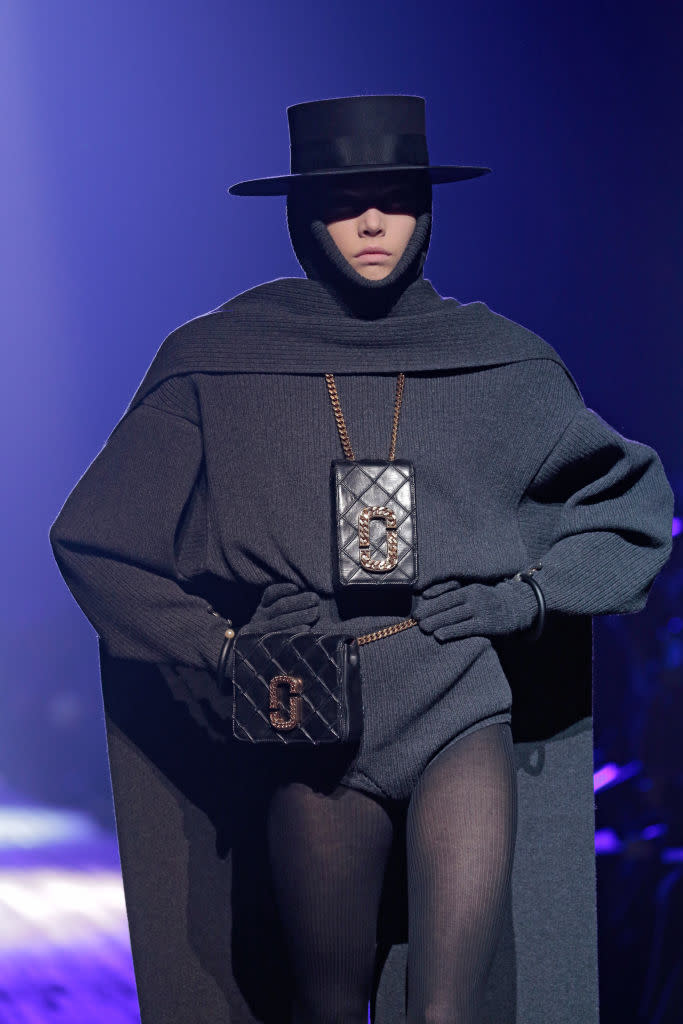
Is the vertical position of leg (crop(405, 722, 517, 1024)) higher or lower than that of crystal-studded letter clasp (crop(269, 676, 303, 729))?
lower

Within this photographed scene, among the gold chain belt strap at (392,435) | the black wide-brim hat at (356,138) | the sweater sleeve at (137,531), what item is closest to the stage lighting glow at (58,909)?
the sweater sleeve at (137,531)

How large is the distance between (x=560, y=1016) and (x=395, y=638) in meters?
0.88

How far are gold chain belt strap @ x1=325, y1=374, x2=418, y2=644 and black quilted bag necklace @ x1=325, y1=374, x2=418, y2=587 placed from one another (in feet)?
0.16

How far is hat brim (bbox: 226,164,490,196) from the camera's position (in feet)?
8.04

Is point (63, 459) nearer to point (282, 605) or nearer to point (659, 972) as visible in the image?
point (282, 605)

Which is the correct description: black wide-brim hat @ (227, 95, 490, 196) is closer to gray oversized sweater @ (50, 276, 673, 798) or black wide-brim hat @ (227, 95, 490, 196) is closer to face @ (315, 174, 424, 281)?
face @ (315, 174, 424, 281)

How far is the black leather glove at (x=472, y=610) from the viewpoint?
2.36 m

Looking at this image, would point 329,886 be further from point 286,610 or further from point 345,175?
point 345,175

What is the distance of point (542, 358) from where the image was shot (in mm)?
2578

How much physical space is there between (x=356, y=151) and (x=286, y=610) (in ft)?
2.35

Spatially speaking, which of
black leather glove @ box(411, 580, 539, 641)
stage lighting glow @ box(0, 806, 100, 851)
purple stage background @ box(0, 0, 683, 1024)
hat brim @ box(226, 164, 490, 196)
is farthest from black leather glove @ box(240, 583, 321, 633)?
stage lighting glow @ box(0, 806, 100, 851)

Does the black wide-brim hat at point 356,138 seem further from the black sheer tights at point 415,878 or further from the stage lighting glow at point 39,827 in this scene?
the stage lighting glow at point 39,827

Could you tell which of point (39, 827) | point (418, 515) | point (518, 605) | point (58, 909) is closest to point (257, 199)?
point (418, 515)

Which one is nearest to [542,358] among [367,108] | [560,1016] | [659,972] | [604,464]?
[604,464]
